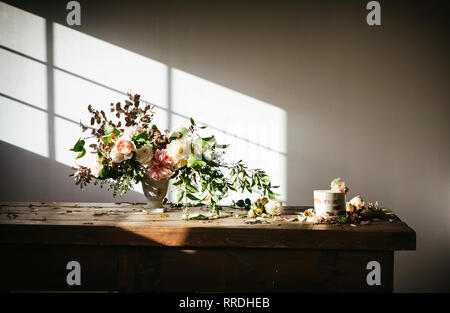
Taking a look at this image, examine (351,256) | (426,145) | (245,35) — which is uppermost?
(245,35)

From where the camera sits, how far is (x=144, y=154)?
1.69 metres

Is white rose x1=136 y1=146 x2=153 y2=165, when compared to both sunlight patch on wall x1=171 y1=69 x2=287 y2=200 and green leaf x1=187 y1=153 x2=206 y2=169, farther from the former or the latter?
sunlight patch on wall x1=171 y1=69 x2=287 y2=200

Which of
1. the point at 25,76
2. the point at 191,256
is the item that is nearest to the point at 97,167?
the point at 191,256

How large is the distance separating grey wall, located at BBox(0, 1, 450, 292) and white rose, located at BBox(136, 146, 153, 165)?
1.47 meters

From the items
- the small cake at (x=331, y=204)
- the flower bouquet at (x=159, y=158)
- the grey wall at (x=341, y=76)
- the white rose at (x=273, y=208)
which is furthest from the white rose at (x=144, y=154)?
the grey wall at (x=341, y=76)

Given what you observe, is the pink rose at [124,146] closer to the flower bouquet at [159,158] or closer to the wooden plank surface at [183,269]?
the flower bouquet at [159,158]

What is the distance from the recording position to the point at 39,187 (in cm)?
307

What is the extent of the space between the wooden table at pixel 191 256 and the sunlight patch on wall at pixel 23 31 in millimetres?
2072

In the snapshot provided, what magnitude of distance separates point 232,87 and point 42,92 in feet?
5.22

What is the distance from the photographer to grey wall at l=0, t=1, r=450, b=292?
295 cm

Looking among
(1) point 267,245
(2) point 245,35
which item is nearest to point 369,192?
(2) point 245,35

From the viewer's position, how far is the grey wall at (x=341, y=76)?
2.95 m
